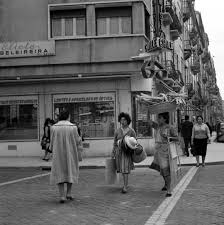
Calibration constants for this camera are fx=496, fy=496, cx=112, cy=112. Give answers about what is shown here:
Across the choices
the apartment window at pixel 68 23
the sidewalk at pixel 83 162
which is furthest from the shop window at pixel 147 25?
the sidewalk at pixel 83 162

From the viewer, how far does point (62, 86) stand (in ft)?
69.4

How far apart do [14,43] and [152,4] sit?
7.84 meters

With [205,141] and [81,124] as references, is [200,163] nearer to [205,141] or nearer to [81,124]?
[205,141]

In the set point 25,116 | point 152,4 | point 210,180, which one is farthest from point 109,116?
point 210,180

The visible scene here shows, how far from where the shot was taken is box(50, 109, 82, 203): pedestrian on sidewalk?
9320 mm

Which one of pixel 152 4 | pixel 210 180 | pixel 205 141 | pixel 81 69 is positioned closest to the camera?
pixel 210 180

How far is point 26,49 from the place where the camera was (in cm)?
2094

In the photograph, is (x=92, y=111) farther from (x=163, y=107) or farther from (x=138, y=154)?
(x=163, y=107)

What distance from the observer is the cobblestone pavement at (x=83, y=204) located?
7688 millimetres

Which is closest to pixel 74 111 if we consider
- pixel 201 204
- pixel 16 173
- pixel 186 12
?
pixel 16 173

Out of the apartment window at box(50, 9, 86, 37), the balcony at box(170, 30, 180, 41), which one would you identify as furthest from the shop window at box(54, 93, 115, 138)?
the balcony at box(170, 30, 180, 41)

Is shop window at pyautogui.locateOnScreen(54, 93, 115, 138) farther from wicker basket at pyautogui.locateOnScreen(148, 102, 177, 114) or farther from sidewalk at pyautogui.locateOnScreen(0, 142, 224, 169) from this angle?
wicker basket at pyautogui.locateOnScreen(148, 102, 177, 114)

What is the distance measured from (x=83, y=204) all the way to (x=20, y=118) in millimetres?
13031

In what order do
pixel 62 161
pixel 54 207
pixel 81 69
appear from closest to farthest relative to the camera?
1. pixel 54 207
2. pixel 62 161
3. pixel 81 69
